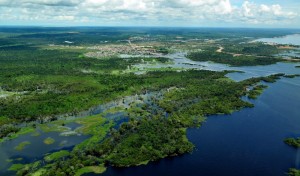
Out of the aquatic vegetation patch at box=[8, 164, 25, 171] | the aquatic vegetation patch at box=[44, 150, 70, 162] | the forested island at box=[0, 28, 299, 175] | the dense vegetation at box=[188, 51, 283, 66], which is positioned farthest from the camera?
the dense vegetation at box=[188, 51, 283, 66]

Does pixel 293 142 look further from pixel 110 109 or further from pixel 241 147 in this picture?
pixel 110 109

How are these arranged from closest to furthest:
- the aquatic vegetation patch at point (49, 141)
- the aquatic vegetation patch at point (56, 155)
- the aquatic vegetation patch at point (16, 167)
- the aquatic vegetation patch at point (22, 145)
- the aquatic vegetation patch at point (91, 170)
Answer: the aquatic vegetation patch at point (91, 170) < the aquatic vegetation patch at point (16, 167) < the aquatic vegetation patch at point (56, 155) < the aquatic vegetation patch at point (22, 145) < the aquatic vegetation patch at point (49, 141)

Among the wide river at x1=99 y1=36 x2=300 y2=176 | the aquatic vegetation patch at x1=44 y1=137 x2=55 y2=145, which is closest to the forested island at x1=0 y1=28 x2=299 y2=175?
the aquatic vegetation patch at x1=44 y1=137 x2=55 y2=145

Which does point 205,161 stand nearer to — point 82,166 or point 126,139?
point 126,139

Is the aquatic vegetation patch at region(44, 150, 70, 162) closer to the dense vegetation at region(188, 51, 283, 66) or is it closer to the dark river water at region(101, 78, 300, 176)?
the dark river water at region(101, 78, 300, 176)

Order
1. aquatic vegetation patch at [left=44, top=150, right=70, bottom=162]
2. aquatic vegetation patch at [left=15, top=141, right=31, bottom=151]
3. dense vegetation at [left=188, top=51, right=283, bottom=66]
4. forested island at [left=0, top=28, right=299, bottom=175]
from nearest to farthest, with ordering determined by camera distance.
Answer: aquatic vegetation patch at [left=44, top=150, right=70, bottom=162] → forested island at [left=0, top=28, right=299, bottom=175] → aquatic vegetation patch at [left=15, top=141, right=31, bottom=151] → dense vegetation at [left=188, top=51, right=283, bottom=66]

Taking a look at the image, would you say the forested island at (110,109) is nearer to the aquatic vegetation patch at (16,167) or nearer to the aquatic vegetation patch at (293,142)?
the aquatic vegetation patch at (16,167)

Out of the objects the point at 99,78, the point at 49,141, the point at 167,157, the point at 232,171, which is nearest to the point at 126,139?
the point at 167,157

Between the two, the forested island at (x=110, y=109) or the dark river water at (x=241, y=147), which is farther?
the forested island at (x=110, y=109)

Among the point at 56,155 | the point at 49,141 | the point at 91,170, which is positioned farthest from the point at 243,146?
the point at 49,141

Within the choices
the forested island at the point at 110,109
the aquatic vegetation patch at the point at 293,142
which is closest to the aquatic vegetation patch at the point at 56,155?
the forested island at the point at 110,109

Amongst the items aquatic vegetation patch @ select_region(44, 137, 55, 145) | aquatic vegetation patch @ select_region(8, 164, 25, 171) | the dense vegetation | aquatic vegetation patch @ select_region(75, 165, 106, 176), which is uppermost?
the dense vegetation
